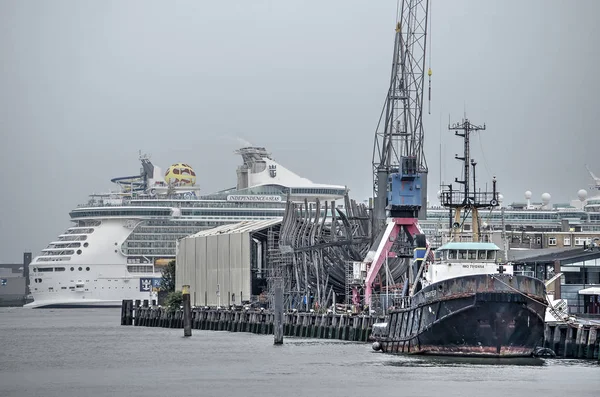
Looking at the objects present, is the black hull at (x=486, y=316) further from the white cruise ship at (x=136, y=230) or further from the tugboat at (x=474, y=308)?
the white cruise ship at (x=136, y=230)

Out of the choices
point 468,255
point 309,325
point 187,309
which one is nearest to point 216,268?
point 187,309

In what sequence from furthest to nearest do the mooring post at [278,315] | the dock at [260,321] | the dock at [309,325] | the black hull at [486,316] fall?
the dock at [260,321], the mooring post at [278,315], the dock at [309,325], the black hull at [486,316]

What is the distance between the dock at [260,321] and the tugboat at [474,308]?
43.9 ft

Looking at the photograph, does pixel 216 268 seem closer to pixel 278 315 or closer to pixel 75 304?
pixel 278 315

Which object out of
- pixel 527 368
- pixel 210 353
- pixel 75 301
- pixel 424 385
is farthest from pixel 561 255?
pixel 75 301

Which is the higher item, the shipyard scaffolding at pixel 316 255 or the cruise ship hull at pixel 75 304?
the shipyard scaffolding at pixel 316 255

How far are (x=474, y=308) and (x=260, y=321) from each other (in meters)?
37.1

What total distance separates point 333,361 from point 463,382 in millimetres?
11678

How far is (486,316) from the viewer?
5309cm

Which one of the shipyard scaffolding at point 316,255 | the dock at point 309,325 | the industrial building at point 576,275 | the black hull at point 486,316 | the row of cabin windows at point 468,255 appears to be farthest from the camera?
the shipyard scaffolding at point 316,255

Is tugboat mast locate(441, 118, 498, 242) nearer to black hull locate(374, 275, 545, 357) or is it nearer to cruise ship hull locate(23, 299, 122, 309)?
black hull locate(374, 275, 545, 357)

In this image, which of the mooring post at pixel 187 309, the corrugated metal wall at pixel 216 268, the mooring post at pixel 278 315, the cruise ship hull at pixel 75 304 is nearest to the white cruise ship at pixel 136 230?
the cruise ship hull at pixel 75 304

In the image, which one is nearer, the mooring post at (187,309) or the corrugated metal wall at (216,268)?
the mooring post at (187,309)

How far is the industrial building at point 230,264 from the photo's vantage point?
10794 cm
